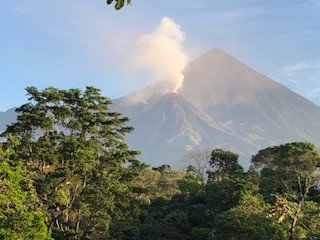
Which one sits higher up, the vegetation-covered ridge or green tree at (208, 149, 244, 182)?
green tree at (208, 149, 244, 182)

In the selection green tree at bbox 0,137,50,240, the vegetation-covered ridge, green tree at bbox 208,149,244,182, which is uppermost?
green tree at bbox 208,149,244,182

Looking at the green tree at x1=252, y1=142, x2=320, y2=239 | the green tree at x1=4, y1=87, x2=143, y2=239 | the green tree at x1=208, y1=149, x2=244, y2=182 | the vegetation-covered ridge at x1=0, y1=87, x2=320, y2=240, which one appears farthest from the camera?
the green tree at x1=208, y1=149, x2=244, y2=182

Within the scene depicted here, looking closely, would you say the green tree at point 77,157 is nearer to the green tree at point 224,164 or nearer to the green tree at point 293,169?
the green tree at point 293,169

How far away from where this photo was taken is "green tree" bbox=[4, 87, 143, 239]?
3158 centimetres

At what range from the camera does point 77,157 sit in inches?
1243

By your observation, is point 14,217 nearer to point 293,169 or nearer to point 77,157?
point 77,157

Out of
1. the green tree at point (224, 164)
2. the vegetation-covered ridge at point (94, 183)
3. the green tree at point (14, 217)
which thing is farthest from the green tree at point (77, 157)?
the green tree at point (224, 164)

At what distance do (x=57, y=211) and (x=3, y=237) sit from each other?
16.4m

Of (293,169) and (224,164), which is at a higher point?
(224,164)

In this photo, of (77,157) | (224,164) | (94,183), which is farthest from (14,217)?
(224,164)

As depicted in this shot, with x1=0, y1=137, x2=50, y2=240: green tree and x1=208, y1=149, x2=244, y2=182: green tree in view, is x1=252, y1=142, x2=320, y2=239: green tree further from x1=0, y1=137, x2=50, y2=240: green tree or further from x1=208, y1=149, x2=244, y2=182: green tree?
x1=0, y1=137, x2=50, y2=240: green tree

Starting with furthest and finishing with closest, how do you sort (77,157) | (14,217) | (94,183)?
1. (94,183)
2. (77,157)
3. (14,217)

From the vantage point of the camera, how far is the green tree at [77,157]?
1243 inches

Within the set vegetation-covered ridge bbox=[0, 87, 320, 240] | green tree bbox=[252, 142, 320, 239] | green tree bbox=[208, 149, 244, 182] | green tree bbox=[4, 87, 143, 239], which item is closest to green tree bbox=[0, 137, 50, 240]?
vegetation-covered ridge bbox=[0, 87, 320, 240]
